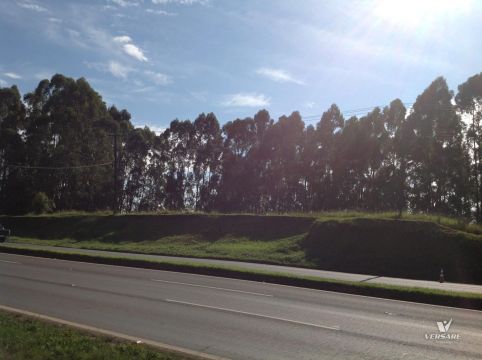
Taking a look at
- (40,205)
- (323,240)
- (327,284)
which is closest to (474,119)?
(323,240)

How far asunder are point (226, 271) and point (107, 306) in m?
8.39

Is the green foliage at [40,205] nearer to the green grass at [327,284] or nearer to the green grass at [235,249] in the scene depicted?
the green grass at [235,249]

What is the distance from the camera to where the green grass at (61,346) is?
19.7 ft

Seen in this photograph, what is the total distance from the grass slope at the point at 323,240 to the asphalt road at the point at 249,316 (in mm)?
10579

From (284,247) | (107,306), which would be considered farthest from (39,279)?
(284,247)

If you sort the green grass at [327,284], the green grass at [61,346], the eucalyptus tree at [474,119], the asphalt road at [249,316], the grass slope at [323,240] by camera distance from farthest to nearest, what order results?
1. the eucalyptus tree at [474,119]
2. the grass slope at [323,240]
3. the green grass at [327,284]
4. the asphalt road at [249,316]
5. the green grass at [61,346]

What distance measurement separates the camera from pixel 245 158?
68188 millimetres

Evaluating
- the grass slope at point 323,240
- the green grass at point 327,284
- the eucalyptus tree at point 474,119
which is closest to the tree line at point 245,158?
the eucalyptus tree at point 474,119

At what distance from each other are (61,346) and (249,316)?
166 inches

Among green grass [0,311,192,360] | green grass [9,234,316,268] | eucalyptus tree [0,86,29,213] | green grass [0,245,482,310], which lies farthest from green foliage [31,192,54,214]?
green grass [0,311,192,360]

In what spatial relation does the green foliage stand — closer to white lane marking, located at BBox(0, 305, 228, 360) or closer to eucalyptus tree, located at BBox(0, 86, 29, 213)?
eucalyptus tree, located at BBox(0, 86, 29, 213)

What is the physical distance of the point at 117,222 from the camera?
148 ft

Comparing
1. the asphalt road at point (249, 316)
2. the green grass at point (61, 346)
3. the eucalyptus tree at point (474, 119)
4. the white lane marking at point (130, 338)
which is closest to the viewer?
the green grass at point (61, 346)

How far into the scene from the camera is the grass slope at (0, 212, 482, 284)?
23.4m
